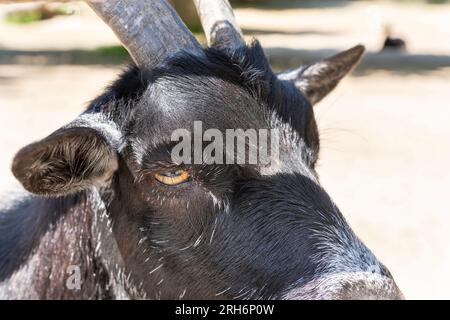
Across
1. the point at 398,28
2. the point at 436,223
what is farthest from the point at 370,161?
the point at 398,28

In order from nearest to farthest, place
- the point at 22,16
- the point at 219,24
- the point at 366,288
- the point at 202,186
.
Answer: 1. the point at 366,288
2. the point at 202,186
3. the point at 219,24
4. the point at 22,16

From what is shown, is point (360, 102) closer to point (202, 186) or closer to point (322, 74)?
point (322, 74)

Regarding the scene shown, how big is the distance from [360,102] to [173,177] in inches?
525

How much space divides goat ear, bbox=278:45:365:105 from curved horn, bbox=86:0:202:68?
113cm

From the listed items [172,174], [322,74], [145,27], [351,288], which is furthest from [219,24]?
[351,288]

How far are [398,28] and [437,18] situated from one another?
5.18 meters

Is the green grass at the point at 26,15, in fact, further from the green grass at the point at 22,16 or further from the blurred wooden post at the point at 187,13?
the blurred wooden post at the point at 187,13

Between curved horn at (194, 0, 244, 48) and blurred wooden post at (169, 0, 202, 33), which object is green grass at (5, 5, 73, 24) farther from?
curved horn at (194, 0, 244, 48)

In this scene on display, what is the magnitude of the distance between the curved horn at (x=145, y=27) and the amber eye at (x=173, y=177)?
622 millimetres

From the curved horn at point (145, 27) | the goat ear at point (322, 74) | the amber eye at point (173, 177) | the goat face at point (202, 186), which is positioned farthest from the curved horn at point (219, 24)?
the amber eye at point (173, 177)

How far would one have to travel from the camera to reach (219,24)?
4434 mm

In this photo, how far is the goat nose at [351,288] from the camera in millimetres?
3229

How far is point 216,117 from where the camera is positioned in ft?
12.2
